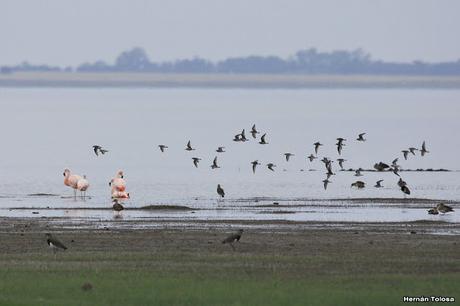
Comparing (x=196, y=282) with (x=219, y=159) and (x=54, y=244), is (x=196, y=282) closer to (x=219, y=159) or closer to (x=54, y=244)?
(x=54, y=244)

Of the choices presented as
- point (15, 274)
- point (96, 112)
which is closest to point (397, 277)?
point (15, 274)

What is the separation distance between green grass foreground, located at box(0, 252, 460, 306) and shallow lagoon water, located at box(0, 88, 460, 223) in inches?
362

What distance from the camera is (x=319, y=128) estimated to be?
94.6m

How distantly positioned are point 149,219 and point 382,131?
60.3 m

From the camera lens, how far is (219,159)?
6191 cm

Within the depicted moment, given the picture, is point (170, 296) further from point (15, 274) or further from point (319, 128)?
point (319, 128)

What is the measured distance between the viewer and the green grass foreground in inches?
738

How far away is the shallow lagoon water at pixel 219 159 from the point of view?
3544 centimetres

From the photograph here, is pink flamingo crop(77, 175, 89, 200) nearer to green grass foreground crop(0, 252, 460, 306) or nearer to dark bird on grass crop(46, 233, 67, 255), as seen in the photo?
dark bird on grass crop(46, 233, 67, 255)

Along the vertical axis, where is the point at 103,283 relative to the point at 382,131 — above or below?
above

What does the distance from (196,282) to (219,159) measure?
41.7 m

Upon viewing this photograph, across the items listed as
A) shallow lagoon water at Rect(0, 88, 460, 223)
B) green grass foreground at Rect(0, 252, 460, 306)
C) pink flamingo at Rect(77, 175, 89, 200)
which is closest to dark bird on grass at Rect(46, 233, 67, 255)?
green grass foreground at Rect(0, 252, 460, 306)

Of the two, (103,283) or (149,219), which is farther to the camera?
(149,219)

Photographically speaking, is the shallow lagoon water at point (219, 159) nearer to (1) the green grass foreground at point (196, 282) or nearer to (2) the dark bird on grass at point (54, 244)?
(2) the dark bird on grass at point (54, 244)
